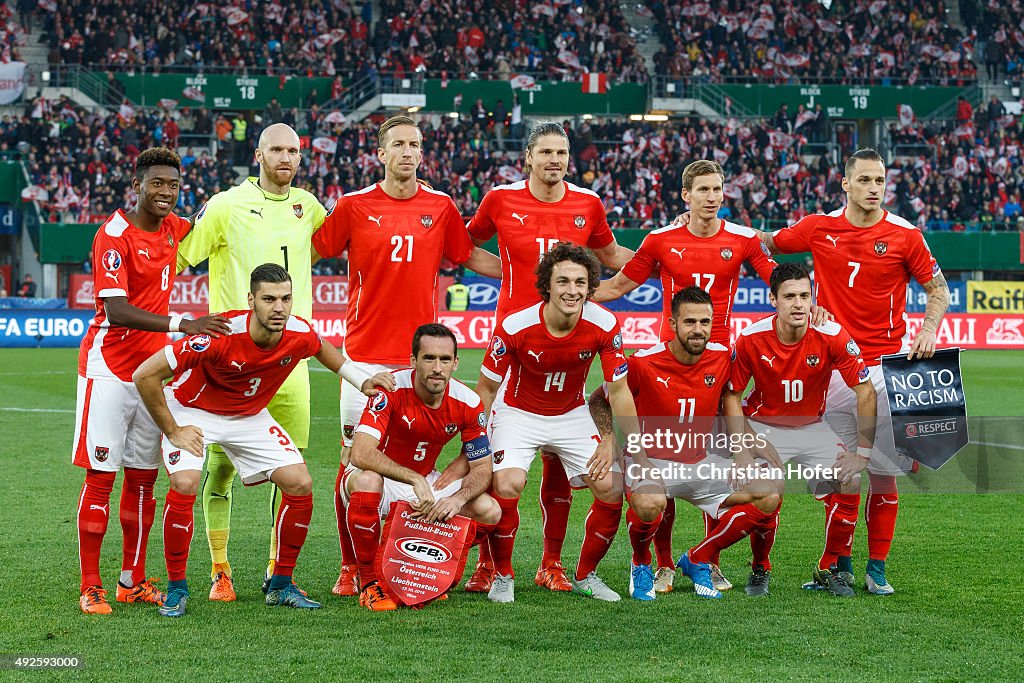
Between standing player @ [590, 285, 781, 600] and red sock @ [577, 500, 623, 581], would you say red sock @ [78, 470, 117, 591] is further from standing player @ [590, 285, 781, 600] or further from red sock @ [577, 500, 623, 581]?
standing player @ [590, 285, 781, 600]

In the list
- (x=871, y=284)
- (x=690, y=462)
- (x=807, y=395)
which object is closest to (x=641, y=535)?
(x=690, y=462)

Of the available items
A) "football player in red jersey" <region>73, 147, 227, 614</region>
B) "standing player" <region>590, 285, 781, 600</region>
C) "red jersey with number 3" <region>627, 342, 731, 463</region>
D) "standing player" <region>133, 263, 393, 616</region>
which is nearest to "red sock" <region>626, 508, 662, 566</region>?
"standing player" <region>590, 285, 781, 600</region>

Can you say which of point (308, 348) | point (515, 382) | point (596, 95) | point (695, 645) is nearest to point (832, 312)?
point (515, 382)

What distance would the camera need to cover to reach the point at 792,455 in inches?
241

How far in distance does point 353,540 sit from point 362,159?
2534 cm

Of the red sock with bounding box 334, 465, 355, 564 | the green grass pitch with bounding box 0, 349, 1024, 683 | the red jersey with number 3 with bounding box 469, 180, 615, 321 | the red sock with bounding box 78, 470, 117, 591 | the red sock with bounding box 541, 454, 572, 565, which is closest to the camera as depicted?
the green grass pitch with bounding box 0, 349, 1024, 683

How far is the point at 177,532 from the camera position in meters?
5.55

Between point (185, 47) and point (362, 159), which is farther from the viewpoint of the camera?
point (185, 47)

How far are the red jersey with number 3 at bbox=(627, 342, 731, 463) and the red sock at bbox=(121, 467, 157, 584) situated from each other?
251 cm

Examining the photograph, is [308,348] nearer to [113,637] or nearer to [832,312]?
[113,637]

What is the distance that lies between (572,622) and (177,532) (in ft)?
6.22

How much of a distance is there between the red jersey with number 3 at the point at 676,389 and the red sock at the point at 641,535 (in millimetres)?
405

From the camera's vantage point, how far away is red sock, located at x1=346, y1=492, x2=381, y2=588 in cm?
575

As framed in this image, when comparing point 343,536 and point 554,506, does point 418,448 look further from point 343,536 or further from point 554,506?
point 554,506
